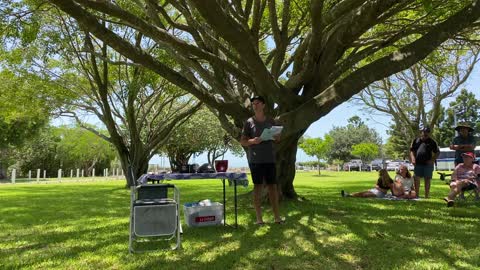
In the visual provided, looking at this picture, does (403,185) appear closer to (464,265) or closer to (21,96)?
(464,265)

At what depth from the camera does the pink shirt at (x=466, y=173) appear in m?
7.49

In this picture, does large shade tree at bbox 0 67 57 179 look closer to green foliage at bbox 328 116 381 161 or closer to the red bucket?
the red bucket

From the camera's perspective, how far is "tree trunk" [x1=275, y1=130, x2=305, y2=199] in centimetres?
802

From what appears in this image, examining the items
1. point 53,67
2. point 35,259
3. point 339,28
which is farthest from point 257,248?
point 53,67

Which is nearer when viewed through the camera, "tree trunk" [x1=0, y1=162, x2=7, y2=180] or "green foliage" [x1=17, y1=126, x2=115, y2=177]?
"tree trunk" [x1=0, y1=162, x2=7, y2=180]

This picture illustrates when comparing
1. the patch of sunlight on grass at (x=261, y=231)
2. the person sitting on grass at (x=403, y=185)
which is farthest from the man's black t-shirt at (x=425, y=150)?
the patch of sunlight on grass at (x=261, y=231)

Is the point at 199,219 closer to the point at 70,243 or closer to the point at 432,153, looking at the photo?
the point at 70,243

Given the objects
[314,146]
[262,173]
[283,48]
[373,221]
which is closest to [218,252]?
[262,173]

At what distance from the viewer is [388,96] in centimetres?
2239

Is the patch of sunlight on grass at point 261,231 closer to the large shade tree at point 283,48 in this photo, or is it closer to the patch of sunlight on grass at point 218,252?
the patch of sunlight on grass at point 218,252

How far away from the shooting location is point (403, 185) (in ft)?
30.3

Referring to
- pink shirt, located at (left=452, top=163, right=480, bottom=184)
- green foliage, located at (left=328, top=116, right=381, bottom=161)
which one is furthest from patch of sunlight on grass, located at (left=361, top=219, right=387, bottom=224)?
green foliage, located at (left=328, top=116, right=381, bottom=161)

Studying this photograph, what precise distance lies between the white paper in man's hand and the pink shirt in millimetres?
4580

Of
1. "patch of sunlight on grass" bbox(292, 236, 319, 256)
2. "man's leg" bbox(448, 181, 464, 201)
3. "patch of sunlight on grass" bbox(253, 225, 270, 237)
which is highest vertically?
"man's leg" bbox(448, 181, 464, 201)
